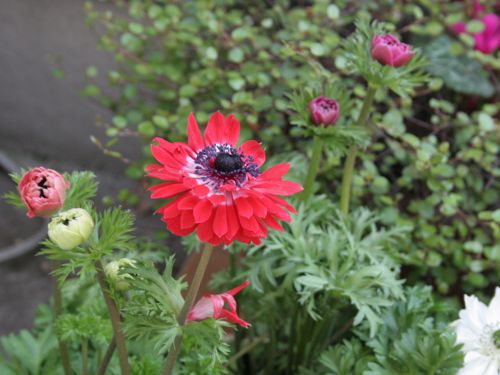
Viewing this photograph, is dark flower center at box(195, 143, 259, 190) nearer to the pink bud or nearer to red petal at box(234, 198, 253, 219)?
red petal at box(234, 198, 253, 219)

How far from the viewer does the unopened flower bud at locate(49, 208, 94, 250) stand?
52 cm

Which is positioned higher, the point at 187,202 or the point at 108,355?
the point at 187,202

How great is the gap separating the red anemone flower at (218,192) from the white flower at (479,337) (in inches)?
11.3

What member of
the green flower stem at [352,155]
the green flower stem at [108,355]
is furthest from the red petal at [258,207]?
the green flower stem at [352,155]

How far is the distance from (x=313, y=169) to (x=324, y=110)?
118mm

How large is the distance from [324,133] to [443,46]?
0.75 meters

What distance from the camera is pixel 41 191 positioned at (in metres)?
0.54

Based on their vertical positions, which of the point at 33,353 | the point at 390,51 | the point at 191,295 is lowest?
the point at 33,353

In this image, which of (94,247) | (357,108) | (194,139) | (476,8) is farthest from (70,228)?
(476,8)

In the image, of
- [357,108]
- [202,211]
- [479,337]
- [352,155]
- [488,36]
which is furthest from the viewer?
[488,36]

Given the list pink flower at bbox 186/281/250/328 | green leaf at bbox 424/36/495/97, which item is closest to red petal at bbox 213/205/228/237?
pink flower at bbox 186/281/250/328

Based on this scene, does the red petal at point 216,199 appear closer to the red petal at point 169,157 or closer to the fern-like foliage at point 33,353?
the red petal at point 169,157

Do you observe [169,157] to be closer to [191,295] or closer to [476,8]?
[191,295]

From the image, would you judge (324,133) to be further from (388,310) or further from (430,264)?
(430,264)
